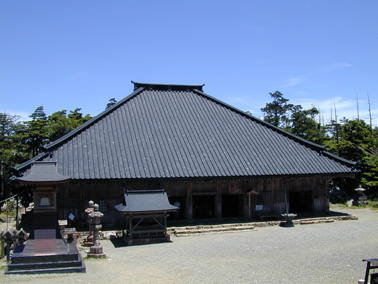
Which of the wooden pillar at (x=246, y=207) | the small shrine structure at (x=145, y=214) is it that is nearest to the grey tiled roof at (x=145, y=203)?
the small shrine structure at (x=145, y=214)

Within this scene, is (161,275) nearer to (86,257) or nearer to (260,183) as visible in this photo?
(86,257)

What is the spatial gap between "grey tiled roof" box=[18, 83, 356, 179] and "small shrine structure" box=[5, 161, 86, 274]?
4.02 metres

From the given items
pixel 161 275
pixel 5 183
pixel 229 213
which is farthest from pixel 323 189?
pixel 5 183

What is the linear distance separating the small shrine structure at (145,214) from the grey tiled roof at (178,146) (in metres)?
1.62

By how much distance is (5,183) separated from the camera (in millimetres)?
35250

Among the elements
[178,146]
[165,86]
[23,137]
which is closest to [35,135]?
[23,137]

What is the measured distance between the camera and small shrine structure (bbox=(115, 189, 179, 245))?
55.0 feet

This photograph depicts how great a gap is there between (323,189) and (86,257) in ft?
49.5

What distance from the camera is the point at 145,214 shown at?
56.4 feet

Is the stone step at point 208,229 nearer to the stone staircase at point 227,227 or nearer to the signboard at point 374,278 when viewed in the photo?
the stone staircase at point 227,227

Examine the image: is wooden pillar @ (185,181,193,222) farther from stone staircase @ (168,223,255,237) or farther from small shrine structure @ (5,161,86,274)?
small shrine structure @ (5,161,86,274)

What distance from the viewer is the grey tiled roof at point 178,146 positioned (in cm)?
1978

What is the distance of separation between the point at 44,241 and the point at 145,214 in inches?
187

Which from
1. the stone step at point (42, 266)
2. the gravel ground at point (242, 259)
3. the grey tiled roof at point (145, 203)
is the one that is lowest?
the gravel ground at point (242, 259)
